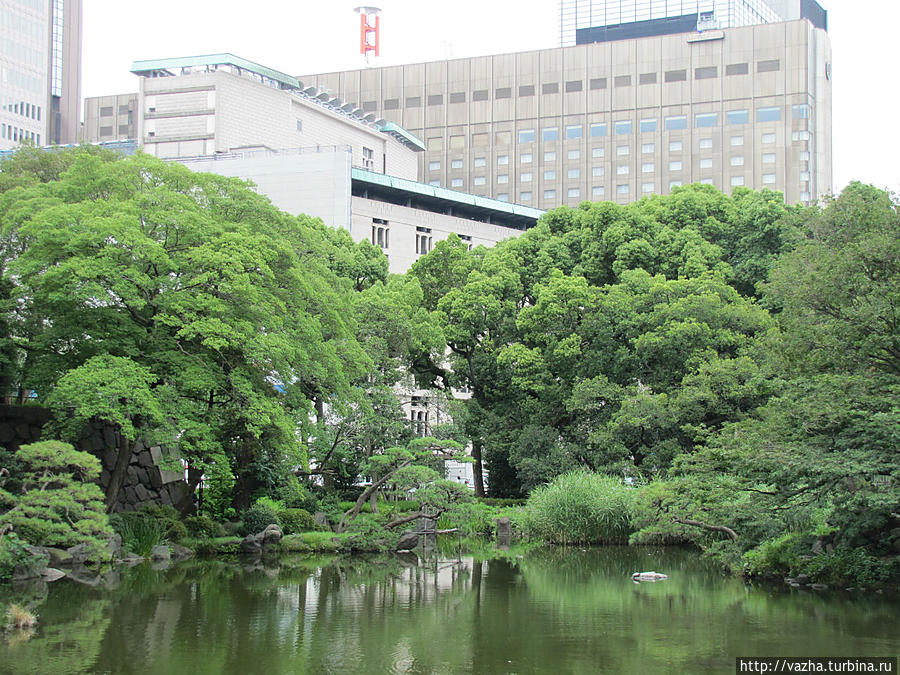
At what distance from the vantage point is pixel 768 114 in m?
82.0

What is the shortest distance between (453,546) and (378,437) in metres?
3.82

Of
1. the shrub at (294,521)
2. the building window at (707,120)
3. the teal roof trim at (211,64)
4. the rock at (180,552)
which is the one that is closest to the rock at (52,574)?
the rock at (180,552)

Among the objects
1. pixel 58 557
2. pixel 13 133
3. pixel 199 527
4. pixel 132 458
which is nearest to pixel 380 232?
pixel 132 458

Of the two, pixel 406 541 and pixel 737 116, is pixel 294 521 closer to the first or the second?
pixel 406 541

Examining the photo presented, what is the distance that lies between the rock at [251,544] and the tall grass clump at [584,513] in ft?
25.5

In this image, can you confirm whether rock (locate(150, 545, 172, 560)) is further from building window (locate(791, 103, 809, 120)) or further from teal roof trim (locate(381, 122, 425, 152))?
building window (locate(791, 103, 809, 120))

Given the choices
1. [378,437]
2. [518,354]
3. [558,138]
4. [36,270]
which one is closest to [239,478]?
[378,437]

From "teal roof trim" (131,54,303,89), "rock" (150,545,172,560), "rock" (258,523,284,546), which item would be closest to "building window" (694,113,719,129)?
"teal roof trim" (131,54,303,89)

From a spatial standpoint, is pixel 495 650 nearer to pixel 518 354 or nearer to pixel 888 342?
pixel 888 342

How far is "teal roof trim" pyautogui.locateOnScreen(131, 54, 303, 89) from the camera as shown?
192 feet

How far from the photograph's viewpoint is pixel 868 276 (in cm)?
1636

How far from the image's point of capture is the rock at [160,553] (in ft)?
74.0

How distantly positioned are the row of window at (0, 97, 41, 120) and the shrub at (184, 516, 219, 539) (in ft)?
243

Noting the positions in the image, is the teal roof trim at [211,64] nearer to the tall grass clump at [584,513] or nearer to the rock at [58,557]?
the tall grass clump at [584,513]
